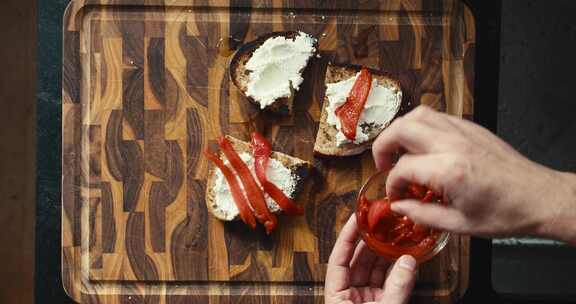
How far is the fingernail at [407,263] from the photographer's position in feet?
7.81

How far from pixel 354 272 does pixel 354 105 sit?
765 millimetres

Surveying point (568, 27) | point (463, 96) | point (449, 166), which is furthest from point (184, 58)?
point (568, 27)

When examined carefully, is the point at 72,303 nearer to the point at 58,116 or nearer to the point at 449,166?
the point at 58,116

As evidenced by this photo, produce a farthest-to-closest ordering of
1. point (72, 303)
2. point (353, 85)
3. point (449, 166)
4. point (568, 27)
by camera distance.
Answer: point (568, 27), point (72, 303), point (353, 85), point (449, 166)

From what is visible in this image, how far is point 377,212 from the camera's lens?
2449mm

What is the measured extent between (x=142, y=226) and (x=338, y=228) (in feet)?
3.07

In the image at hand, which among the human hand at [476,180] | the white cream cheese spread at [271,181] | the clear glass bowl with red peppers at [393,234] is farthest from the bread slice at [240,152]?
the human hand at [476,180]

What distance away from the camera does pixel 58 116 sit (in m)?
2.92

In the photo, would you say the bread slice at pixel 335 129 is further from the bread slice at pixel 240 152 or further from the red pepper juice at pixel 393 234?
the red pepper juice at pixel 393 234

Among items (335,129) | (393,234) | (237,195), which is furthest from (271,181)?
(393,234)

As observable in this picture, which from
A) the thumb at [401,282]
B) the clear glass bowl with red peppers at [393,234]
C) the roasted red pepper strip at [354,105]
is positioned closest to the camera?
the thumb at [401,282]

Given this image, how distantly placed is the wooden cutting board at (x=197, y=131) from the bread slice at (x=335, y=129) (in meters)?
0.05

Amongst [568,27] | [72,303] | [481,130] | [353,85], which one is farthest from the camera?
[568,27]

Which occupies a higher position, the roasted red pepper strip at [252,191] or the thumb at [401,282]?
the roasted red pepper strip at [252,191]
